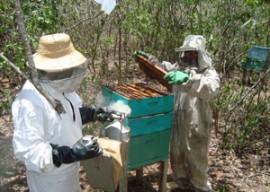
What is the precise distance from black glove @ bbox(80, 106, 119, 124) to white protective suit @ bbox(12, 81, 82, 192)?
0.28m

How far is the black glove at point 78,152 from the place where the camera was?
6.47ft

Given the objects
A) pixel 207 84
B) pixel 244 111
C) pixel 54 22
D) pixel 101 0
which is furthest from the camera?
pixel 244 111

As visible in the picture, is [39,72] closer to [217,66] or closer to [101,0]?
[101,0]

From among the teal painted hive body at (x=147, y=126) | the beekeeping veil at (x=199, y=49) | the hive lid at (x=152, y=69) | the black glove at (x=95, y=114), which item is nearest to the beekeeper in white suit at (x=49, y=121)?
the black glove at (x=95, y=114)

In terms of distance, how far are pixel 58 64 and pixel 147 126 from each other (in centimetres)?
126

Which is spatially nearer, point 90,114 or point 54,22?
point 90,114

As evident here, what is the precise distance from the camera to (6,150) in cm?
439

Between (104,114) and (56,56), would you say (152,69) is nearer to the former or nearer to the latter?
(104,114)

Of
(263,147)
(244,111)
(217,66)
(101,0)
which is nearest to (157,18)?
(217,66)

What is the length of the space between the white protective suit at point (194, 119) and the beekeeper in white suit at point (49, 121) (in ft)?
4.53

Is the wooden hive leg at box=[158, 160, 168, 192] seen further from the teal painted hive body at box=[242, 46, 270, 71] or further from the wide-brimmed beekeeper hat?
the teal painted hive body at box=[242, 46, 270, 71]

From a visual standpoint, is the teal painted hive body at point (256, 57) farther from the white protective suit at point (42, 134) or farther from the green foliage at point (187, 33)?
the white protective suit at point (42, 134)

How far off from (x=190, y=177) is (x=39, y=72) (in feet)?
7.44

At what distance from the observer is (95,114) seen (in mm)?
2691
